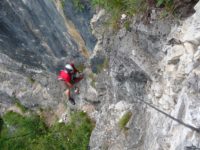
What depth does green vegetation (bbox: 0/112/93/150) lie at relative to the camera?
1114 centimetres

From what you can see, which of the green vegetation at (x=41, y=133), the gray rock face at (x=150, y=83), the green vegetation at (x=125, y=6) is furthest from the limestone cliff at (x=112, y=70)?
the green vegetation at (x=41, y=133)

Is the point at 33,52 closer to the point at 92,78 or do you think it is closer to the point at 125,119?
the point at 92,78

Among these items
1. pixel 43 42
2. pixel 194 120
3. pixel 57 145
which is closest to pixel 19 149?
pixel 57 145

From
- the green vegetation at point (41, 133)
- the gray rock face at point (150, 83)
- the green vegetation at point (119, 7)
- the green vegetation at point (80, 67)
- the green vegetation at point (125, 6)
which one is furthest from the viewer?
the green vegetation at point (41, 133)

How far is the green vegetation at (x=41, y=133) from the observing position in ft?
36.6

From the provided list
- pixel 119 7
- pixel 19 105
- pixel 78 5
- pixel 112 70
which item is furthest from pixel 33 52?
pixel 119 7

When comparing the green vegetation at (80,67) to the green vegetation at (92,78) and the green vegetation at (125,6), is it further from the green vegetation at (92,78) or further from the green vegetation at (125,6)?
the green vegetation at (125,6)

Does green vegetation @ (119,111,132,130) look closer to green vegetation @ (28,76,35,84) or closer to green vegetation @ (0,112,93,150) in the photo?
green vegetation @ (0,112,93,150)

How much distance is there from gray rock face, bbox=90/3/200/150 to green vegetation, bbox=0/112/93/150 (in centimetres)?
163

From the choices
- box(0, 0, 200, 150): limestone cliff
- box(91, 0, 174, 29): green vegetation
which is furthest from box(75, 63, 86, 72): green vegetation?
box(91, 0, 174, 29): green vegetation

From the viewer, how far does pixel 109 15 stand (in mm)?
8414

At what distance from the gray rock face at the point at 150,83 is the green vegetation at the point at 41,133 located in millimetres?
1625

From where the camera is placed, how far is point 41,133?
12.6 m

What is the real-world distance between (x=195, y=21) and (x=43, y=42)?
219 inches
